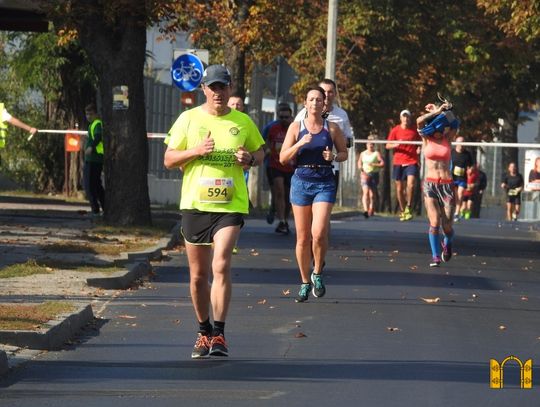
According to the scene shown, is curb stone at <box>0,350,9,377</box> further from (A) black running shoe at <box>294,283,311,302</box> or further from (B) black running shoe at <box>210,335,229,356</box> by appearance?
(A) black running shoe at <box>294,283,311,302</box>

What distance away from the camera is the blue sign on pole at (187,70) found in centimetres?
2916

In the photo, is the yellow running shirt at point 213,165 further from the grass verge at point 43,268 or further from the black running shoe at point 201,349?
the grass verge at point 43,268

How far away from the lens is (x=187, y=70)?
29312mm

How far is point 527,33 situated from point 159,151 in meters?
20.1

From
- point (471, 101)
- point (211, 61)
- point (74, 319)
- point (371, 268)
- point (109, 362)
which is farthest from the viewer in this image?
point (471, 101)

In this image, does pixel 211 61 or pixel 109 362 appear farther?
pixel 211 61

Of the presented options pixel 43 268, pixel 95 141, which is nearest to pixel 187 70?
pixel 95 141

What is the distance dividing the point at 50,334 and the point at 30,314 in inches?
31.2

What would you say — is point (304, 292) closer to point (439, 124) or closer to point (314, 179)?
point (314, 179)

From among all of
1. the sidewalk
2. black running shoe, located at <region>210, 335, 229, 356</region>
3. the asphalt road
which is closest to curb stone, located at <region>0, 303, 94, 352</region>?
the sidewalk

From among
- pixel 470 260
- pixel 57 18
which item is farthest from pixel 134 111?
pixel 470 260

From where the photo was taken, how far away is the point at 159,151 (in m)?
44.8

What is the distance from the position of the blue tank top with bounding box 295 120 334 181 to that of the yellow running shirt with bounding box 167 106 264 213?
3.33 meters

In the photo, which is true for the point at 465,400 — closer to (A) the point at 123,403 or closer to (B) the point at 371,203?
(A) the point at 123,403
